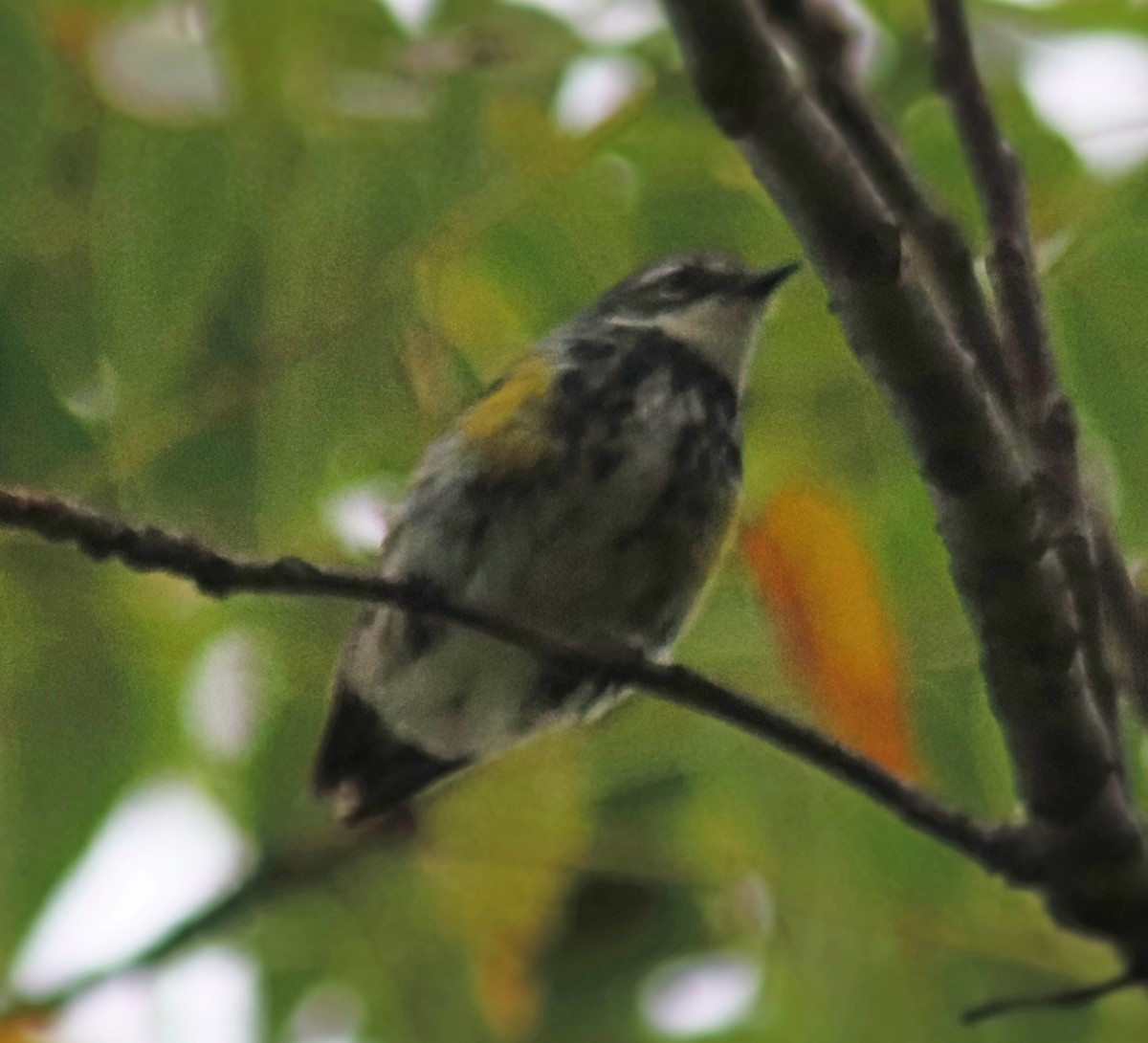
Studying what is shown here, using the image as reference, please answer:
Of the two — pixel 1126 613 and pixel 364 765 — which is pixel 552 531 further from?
pixel 1126 613

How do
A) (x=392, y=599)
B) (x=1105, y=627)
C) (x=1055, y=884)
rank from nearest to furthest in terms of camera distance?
(x=392, y=599), (x=1055, y=884), (x=1105, y=627)

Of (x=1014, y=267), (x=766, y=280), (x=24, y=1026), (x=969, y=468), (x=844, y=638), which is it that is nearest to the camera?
(x=969, y=468)

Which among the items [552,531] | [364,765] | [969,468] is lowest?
[364,765]

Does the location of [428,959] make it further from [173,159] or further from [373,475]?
[173,159]

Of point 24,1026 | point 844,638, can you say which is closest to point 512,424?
point 844,638

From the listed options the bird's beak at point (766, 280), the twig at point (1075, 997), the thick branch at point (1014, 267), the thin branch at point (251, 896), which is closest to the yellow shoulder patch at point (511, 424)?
the bird's beak at point (766, 280)

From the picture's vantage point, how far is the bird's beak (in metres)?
3.21

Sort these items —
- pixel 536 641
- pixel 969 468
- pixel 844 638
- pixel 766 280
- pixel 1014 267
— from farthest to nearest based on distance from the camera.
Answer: pixel 766 280
pixel 844 638
pixel 1014 267
pixel 536 641
pixel 969 468

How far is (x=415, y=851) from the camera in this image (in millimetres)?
3453

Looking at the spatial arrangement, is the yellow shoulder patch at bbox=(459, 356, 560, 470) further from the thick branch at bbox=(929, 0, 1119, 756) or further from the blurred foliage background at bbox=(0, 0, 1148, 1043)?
the thick branch at bbox=(929, 0, 1119, 756)

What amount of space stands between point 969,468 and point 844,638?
25.9 inches

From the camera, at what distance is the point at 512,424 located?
3193 mm

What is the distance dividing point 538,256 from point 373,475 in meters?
0.47

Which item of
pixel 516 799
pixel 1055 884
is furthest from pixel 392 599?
pixel 516 799
